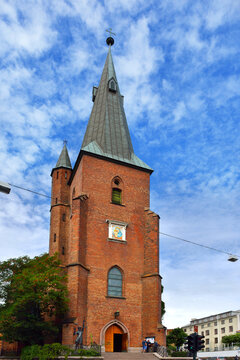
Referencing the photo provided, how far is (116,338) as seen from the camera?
Result: 2956 cm

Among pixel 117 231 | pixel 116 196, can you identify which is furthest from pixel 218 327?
pixel 117 231

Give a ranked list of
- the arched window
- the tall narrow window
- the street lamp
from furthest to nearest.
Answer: the tall narrow window → the arched window → the street lamp

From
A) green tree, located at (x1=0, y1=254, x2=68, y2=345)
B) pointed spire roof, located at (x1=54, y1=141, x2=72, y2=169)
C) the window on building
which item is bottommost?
green tree, located at (x1=0, y1=254, x2=68, y2=345)

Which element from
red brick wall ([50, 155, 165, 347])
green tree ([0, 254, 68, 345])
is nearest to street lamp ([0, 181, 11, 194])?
green tree ([0, 254, 68, 345])

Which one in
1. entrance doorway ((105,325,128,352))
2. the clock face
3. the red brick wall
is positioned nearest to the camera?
the red brick wall

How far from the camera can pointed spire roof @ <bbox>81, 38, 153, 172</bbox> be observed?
35.6 metres

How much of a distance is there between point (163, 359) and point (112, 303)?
5.61 m

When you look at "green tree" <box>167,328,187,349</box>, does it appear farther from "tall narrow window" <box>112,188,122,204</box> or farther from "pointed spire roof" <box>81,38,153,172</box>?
"tall narrow window" <box>112,188,122,204</box>

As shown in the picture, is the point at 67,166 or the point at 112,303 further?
the point at 67,166

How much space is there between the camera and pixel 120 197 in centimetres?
3359

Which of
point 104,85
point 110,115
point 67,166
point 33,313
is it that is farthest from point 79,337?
point 104,85

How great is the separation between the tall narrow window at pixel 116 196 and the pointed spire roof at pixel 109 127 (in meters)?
2.86

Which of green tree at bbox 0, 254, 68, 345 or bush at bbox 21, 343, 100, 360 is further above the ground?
green tree at bbox 0, 254, 68, 345

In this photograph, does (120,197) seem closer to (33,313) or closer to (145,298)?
(145,298)
